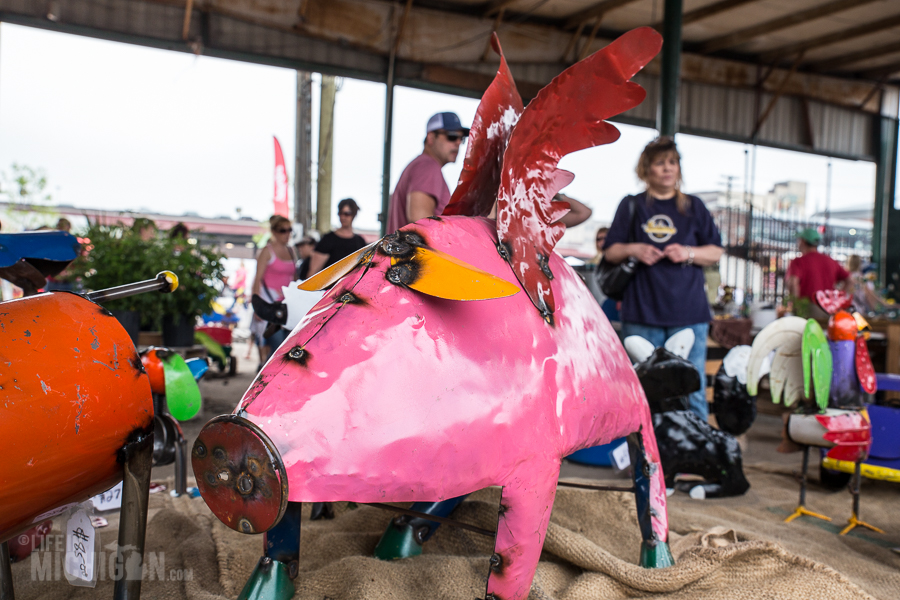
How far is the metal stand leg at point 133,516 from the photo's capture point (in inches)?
44.7

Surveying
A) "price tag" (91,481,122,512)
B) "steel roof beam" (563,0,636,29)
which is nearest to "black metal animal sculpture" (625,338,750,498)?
"price tag" (91,481,122,512)

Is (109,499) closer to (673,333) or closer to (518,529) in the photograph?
(518,529)

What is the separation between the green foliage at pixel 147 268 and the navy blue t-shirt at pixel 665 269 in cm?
233

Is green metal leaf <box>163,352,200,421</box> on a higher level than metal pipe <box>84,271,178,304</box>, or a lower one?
lower

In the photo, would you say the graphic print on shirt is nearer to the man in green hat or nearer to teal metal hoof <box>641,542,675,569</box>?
teal metal hoof <box>641,542,675,569</box>

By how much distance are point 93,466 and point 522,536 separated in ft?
2.40

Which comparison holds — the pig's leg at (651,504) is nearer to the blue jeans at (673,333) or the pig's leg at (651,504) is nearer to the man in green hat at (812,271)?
the blue jeans at (673,333)

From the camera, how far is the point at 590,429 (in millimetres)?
1304

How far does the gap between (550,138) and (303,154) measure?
742 centimetres

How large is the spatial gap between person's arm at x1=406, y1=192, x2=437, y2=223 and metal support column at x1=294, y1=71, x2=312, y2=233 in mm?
6365

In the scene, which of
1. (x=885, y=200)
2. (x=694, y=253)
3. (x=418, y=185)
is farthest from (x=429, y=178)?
(x=885, y=200)

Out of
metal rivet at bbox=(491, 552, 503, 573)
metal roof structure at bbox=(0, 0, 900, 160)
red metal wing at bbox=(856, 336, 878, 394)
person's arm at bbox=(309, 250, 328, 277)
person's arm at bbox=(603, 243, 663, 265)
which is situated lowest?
metal rivet at bbox=(491, 552, 503, 573)

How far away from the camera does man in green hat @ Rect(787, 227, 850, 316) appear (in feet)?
15.9

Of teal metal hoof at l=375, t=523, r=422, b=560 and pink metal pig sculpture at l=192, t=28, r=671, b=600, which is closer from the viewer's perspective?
pink metal pig sculpture at l=192, t=28, r=671, b=600
